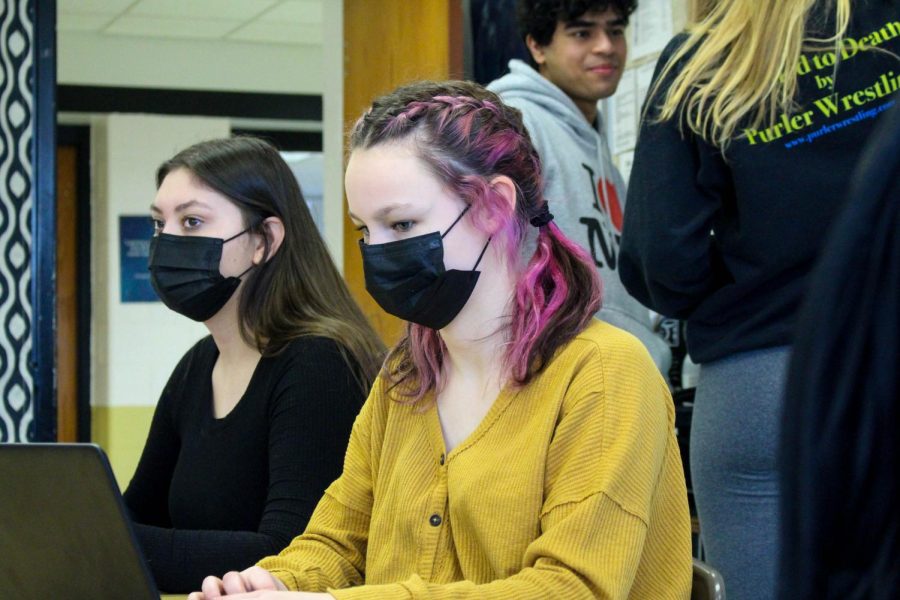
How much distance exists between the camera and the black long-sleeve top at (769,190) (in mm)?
1625

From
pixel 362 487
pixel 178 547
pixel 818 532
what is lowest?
pixel 178 547

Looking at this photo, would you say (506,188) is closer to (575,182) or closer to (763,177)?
(763,177)

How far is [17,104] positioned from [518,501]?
2.98m

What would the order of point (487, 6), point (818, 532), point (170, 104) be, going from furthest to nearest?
point (170, 104), point (487, 6), point (818, 532)

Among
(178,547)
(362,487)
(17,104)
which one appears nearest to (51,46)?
(17,104)

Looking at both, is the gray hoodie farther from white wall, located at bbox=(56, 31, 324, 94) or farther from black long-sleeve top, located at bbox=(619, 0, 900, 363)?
white wall, located at bbox=(56, 31, 324, 94)

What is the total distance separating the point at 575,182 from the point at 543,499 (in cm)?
127

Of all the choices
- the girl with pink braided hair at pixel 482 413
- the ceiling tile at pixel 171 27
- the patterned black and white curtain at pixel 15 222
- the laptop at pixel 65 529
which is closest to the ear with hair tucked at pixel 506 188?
the girl with pink braided hair at pixel 482 413

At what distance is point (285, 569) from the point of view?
4.45ft

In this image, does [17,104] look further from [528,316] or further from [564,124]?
[528,316]

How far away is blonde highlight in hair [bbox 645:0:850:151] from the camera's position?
162 cm

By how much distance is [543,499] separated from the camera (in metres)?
1.21

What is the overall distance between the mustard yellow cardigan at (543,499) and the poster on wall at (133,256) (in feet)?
19.2

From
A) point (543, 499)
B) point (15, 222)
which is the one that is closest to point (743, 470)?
point (543, 499)
